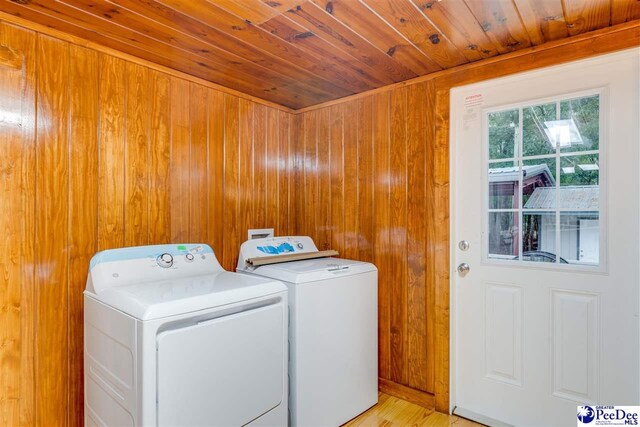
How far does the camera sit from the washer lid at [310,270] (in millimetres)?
1902

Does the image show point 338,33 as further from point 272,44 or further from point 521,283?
point 521,283

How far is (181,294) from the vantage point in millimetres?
1472

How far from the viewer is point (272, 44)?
1.83 meters

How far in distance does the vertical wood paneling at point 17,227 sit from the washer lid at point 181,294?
1.02 ft

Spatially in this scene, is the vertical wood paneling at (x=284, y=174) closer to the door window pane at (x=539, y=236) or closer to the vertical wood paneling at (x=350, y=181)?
the vertical wood paneling at (x=350, y=181)

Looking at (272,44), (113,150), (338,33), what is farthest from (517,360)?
(113,150)

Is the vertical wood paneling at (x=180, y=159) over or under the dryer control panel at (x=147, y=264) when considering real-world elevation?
over

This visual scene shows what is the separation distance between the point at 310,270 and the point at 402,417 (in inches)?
41.9

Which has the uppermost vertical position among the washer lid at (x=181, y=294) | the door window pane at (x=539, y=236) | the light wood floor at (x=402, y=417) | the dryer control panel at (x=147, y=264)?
the door window pane at (x=539, y=236)

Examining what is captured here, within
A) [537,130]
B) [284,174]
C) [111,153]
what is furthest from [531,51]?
[111,153]

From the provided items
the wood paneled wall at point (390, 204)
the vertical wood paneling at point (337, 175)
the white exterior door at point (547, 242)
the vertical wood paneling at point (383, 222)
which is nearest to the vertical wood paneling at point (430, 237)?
the wood paneled wall at point (390, 204)

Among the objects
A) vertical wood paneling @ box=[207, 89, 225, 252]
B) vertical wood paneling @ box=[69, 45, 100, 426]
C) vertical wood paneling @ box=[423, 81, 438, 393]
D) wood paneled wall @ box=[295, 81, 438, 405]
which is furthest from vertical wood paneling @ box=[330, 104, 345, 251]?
vertical wood paneling @ box=[69, 45, 100, 426]

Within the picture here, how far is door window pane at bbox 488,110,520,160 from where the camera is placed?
1.98 metres

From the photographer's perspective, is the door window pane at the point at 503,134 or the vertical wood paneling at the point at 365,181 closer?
the door window pane at the point at 503,134
